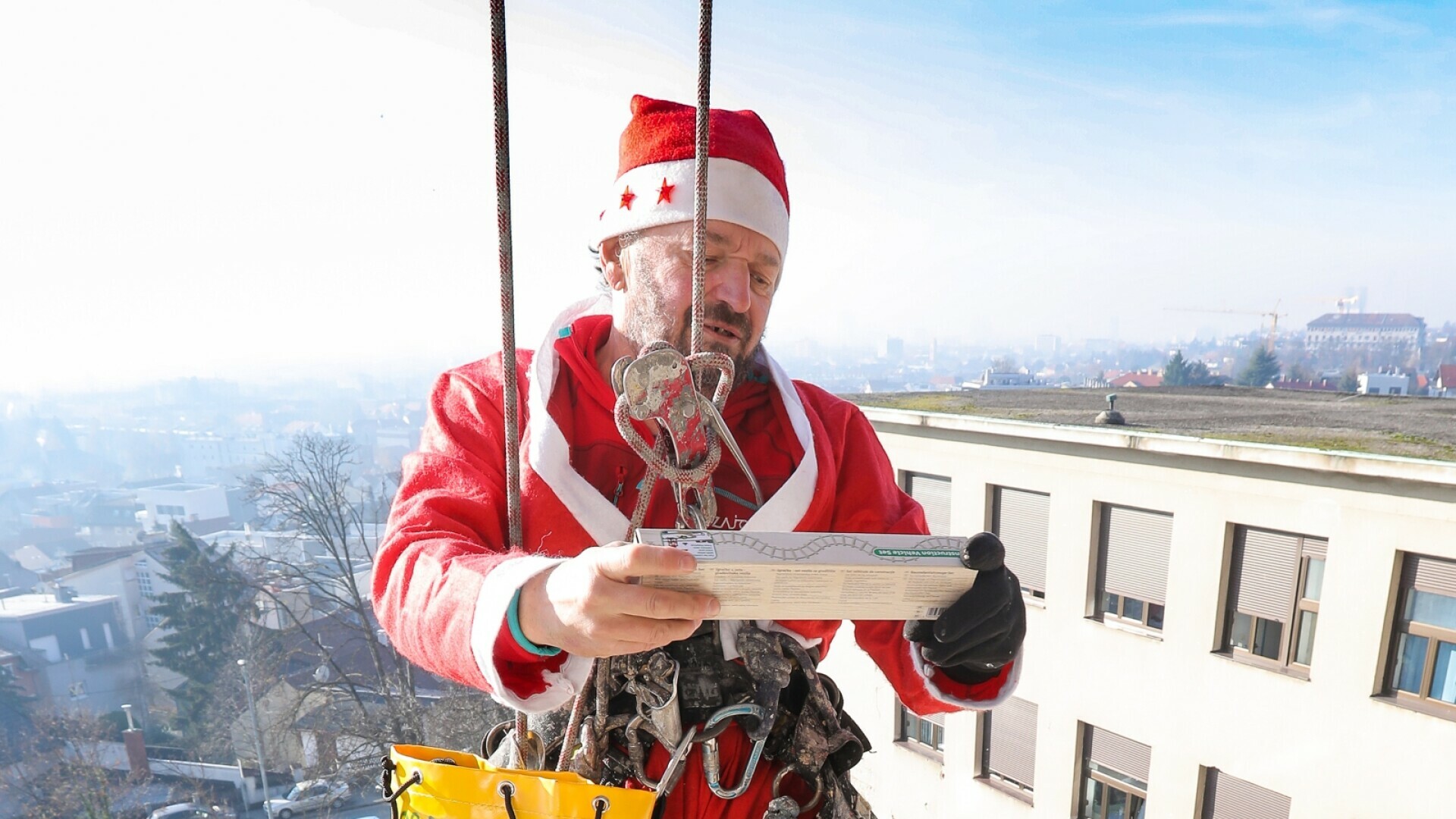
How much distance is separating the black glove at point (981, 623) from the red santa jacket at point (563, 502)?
0.12 meters

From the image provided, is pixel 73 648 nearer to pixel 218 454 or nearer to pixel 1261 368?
pixel 218 454

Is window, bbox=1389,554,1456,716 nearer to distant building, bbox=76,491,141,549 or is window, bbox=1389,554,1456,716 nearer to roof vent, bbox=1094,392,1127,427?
roof vent, bbox=1094,392,1127,427

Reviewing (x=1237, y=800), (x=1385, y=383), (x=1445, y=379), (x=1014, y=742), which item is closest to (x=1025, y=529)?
(x=1014, y=742)

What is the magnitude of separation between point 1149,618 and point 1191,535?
2.47 ft

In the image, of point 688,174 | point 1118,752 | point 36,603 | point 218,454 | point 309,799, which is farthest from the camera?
point 218,454

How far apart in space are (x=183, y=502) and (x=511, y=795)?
58.2ft

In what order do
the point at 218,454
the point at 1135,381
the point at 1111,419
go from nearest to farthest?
1. the point at 1111,419
2. the point at 1135,381
3. the point at 218,454

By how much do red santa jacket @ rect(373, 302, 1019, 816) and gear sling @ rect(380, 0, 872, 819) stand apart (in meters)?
0.05

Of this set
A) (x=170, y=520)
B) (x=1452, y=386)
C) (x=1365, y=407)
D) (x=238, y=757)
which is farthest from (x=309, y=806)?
(x=1452, y=386)

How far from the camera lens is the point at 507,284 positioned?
31.7 inches

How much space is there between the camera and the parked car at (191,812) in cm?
958

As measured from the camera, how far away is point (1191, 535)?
15.4 ft

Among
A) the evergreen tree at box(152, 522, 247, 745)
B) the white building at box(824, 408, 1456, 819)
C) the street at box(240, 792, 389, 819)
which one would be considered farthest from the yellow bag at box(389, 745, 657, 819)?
the evergreen tree at box(152, 522, 247, 745)

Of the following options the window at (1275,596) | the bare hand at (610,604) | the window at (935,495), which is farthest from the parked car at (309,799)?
the bare hand at (610,604)
